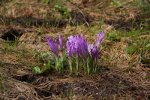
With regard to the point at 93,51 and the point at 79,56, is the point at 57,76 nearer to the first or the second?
the point at 79,56

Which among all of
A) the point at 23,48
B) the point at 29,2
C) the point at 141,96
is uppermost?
the point at 29,2

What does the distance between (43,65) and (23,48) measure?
54cm

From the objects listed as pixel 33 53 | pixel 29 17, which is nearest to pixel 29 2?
pixel 29 17

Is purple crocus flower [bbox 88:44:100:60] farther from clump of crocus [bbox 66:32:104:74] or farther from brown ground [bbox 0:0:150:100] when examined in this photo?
brown ground [bbox 0:0:150:100]

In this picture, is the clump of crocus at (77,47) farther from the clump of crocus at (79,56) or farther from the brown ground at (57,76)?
the brown ground at (57,76)

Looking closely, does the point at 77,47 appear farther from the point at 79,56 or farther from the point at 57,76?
the point at 57,76

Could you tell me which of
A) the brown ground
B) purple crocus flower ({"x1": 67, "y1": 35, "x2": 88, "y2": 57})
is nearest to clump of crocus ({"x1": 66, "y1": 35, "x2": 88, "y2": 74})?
purple crocus flower ({"x1": 67, "y1": 35, "x2": 88, "y2": 57})

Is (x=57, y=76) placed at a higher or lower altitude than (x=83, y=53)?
lower

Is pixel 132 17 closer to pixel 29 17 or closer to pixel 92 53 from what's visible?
pixel 29 17

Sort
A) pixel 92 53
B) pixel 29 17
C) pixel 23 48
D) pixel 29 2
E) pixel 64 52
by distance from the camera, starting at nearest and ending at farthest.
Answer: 1. pixel 92 53
2. pixel 64 52
3. pixel 23 48
4. pixel 29 17
5. pixel 29 2

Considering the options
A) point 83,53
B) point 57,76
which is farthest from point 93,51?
point 57,76

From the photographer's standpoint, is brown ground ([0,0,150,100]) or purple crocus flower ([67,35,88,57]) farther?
purple crocus flower ([67,35,88,57])

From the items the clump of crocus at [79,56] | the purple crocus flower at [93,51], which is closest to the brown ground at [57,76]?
the clump of crocus at [79,56]

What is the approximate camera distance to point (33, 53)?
3.88 m
